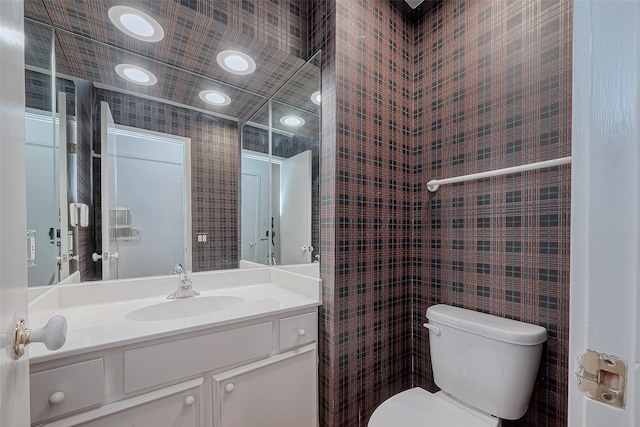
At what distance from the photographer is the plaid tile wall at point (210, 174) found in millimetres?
1494

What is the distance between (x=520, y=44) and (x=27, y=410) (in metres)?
1.97

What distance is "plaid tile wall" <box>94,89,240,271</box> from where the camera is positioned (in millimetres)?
1494

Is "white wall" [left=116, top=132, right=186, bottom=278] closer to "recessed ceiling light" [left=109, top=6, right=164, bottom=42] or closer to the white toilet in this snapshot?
"recessed ceiling light" [left=109, top=6, right=164, bottom=42]

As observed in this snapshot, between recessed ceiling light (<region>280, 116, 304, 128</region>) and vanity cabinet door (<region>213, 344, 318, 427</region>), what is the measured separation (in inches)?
49.0

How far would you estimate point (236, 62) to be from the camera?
1.46m

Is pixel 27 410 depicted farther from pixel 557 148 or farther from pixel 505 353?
pixel 557 148

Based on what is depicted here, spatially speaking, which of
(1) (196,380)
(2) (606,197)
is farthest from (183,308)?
(2) (606,197)

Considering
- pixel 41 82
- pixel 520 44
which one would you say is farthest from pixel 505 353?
pixel 41 82

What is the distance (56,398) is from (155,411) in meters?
0.29

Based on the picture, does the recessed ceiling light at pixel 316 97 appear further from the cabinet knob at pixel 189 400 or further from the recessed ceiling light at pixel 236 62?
the cabinet knob at pixel 189 400

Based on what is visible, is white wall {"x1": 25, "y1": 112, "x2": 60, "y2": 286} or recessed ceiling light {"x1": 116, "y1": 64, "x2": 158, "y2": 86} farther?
recessed ceiling light {"x1": 116, "y1": 64, "x2": 158, "y2": 86}

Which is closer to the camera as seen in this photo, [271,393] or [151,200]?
[271,393]

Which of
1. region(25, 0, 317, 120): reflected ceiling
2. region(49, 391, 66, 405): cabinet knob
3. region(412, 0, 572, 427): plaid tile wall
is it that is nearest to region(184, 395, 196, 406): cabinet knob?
region(49, 391, 66, 405): cabinet knob

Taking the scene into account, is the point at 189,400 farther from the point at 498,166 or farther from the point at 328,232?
the point at 498,166
